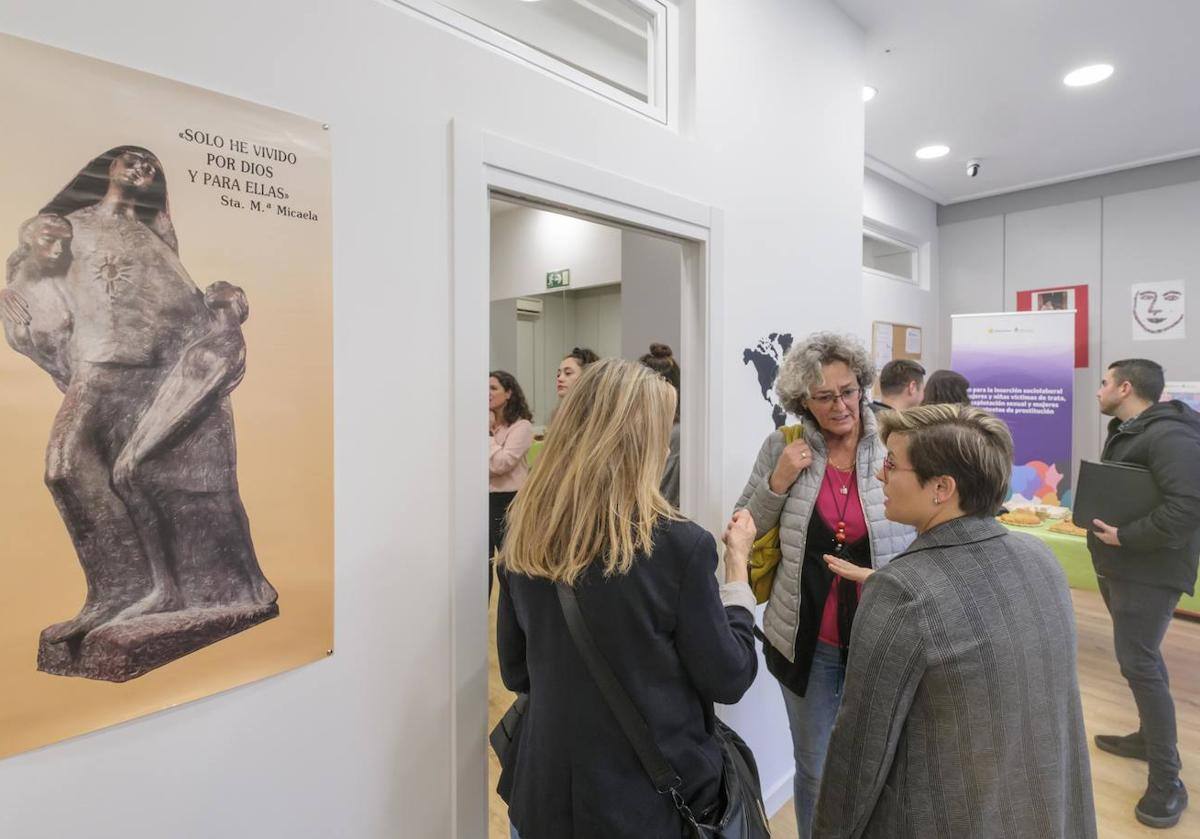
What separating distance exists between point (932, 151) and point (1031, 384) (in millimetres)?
2072

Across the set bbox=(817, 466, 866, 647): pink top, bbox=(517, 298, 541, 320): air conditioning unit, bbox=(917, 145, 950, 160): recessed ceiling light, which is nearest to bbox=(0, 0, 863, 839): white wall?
bbox=(817, 466, 866, 647): pink top

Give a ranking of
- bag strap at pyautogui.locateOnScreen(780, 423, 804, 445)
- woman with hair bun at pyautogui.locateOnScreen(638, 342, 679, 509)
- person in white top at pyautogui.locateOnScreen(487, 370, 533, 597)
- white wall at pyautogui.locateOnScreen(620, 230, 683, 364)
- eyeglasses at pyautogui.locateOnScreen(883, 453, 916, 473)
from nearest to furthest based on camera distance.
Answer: eyeglasses at pyautogui.locateOnScreen(883, 453, 916, 473) < bag strap at pyautogui.locateOnScreen(780, 423, 804, 445) < woman with hair bun at pyautogui.locateOnScreen(638, 342, 679, 509) < white wall at pyautogui.locateOnScreen(620, 230, 683, 364) < person in white top at pyautogui.locateOnScreen(487, 370, 533, 597)

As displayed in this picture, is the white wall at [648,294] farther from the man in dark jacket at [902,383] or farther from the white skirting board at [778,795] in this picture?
the white skirting board at [778,795]

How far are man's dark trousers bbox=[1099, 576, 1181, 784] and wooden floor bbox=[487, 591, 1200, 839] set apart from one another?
193mm

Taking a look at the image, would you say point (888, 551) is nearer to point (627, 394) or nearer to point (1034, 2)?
point (627, 394)

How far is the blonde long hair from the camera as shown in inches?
42.5

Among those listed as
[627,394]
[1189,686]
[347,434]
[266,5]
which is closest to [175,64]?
[266,5]

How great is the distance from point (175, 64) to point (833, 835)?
1.71m

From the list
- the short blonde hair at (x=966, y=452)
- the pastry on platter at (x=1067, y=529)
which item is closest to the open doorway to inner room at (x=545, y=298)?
the short blonde hair at (x=966, y=452)

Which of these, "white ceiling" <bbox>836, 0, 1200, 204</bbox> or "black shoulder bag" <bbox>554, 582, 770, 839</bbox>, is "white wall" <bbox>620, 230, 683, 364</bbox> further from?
"black shoulder bag" <bbox>554, 582, 770, 839</bbox>

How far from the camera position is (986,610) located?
3.35ft

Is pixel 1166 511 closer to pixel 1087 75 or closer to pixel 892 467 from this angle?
pixel 892 467

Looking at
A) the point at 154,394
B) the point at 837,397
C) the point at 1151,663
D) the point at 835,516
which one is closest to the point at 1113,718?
the point at 1151,663

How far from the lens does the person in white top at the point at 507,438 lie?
315 cm
